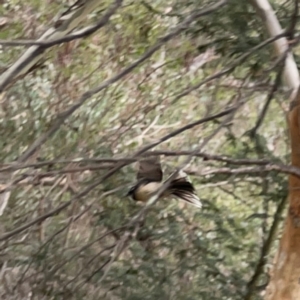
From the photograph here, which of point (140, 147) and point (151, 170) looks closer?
point (151, 170)

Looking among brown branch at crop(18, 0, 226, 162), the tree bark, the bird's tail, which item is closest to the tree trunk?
the tree bark

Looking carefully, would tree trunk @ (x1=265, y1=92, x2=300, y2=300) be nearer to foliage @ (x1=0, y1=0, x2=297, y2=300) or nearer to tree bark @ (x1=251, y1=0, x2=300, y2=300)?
tree bark @ (x1=251, y1=0, x2=300, y2=300)

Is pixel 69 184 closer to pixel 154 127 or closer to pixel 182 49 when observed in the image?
pixel 154 127

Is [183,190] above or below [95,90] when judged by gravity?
below

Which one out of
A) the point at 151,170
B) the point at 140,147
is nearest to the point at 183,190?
the point at 151,170

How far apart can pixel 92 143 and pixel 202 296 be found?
42 centimetres

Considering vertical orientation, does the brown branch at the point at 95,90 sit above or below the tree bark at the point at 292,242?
above

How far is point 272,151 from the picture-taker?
1.12 m

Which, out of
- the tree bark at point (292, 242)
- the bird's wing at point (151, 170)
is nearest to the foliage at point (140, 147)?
the bird's wing at point (151, 170)

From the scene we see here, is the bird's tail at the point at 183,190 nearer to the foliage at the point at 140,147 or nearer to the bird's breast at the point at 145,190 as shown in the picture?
the bird's breast at the point at 145,190

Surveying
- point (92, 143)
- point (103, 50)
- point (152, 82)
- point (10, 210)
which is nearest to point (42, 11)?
point (103, 50)

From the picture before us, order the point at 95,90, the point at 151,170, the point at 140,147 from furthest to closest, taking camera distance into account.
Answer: the point at 140,147, the point at 151,170, the point at 95,90

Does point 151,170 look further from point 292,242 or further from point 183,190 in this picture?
point 292,242

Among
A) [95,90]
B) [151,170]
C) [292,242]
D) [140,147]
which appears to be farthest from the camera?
[140,147]
